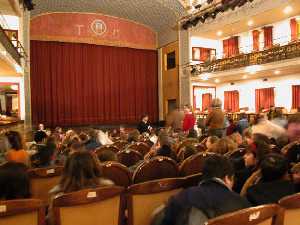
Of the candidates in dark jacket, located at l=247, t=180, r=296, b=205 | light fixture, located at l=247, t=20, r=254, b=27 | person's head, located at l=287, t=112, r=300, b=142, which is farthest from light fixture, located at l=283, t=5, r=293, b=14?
dark jacket, located at l=247, t=180, r=296, b=205

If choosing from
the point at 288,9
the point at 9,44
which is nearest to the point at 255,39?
the point at 288,9

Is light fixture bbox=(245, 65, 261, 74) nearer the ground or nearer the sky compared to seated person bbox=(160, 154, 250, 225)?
nearer the sky

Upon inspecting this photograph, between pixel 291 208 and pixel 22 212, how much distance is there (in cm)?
152

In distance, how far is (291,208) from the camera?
185 centimetres

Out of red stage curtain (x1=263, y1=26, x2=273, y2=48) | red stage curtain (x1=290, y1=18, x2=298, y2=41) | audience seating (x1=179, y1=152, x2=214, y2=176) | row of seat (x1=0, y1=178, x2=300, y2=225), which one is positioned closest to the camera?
row of seat (x1=0, y1=178, x2=300, y2=225)

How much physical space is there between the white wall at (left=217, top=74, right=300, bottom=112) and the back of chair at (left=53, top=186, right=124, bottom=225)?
1393 cm

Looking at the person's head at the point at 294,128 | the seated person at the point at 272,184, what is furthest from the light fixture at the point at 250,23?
the seated person at the point at 272,184

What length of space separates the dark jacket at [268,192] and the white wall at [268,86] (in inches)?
530

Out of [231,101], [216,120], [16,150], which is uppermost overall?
[231,101]

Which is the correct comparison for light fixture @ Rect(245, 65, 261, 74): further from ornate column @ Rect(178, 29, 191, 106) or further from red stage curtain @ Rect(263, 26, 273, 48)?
ornate column @ Rect(178, 29, 191, 106)

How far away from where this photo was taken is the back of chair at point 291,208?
180 cm

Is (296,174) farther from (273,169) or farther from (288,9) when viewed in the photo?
(288,9)

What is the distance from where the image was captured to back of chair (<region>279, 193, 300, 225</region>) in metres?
1.80

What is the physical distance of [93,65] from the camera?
17.7 meters
